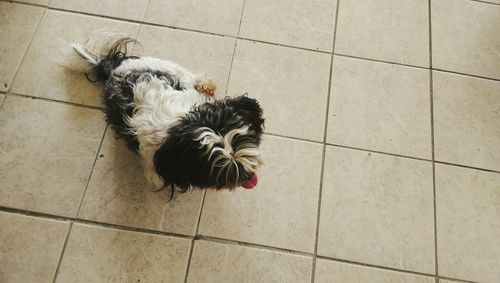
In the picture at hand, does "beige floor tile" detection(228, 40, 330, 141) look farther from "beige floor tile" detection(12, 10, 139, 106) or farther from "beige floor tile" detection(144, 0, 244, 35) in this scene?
"beige floor tile" detection(12, 10, 139, 106)

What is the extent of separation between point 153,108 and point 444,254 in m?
1.31

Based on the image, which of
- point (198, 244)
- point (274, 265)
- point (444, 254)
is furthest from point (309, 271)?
point (444, 254)

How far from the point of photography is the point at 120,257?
4.91ft

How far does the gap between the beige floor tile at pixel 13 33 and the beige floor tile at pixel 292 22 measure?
3.60 feet

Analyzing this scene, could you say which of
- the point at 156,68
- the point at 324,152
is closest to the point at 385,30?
the point at 324,152

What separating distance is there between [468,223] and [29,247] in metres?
1.84

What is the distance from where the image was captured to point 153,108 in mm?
1258

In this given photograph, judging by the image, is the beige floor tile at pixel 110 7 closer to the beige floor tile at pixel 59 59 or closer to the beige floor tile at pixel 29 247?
the beige floor tile at pixel 59 59

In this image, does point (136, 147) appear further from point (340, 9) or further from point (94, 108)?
point (340, 9)

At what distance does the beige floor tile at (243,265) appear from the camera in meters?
1.48

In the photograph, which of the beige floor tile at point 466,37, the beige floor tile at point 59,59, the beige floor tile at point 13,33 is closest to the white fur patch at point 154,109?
the beige floor tile at point 59,59

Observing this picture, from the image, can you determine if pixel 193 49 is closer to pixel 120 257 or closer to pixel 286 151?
pixel 286 151

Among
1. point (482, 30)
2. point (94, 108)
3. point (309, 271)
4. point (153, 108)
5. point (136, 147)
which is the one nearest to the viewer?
point (153, 108)

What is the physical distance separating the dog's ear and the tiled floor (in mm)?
482
